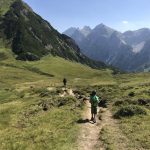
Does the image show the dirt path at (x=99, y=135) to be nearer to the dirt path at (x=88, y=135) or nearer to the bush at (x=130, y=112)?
the dirt path at (x=88, y=135)

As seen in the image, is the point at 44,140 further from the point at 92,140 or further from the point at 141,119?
the point at 141,119

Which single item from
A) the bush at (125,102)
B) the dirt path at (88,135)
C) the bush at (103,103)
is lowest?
the dirt path at (88,135)

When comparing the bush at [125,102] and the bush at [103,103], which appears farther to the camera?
the bush at [103,103]

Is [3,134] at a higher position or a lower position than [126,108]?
lower

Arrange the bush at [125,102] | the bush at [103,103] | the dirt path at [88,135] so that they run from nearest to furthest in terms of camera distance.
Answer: the dirt path at [88,135] → the bush at [125,102] → the bush at [103,103]

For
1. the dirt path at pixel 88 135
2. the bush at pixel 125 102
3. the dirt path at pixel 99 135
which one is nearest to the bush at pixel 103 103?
the bush at pixel 125 102

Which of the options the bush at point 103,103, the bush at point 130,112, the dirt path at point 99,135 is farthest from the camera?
the bush at point 103,103

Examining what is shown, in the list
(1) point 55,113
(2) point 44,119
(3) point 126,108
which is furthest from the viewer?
(1) point 55,113

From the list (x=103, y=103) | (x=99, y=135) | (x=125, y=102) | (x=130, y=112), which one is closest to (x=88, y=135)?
(x=99, y=135)

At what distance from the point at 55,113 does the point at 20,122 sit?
455cm

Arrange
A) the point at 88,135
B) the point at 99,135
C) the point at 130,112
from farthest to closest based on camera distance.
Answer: the point at 130,112
the point at 88,135
the point at 99,135

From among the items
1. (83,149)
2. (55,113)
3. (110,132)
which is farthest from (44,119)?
(83,149)

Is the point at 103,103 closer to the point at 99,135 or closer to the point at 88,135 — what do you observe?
the point at 88,135

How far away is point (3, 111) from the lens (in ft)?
189
